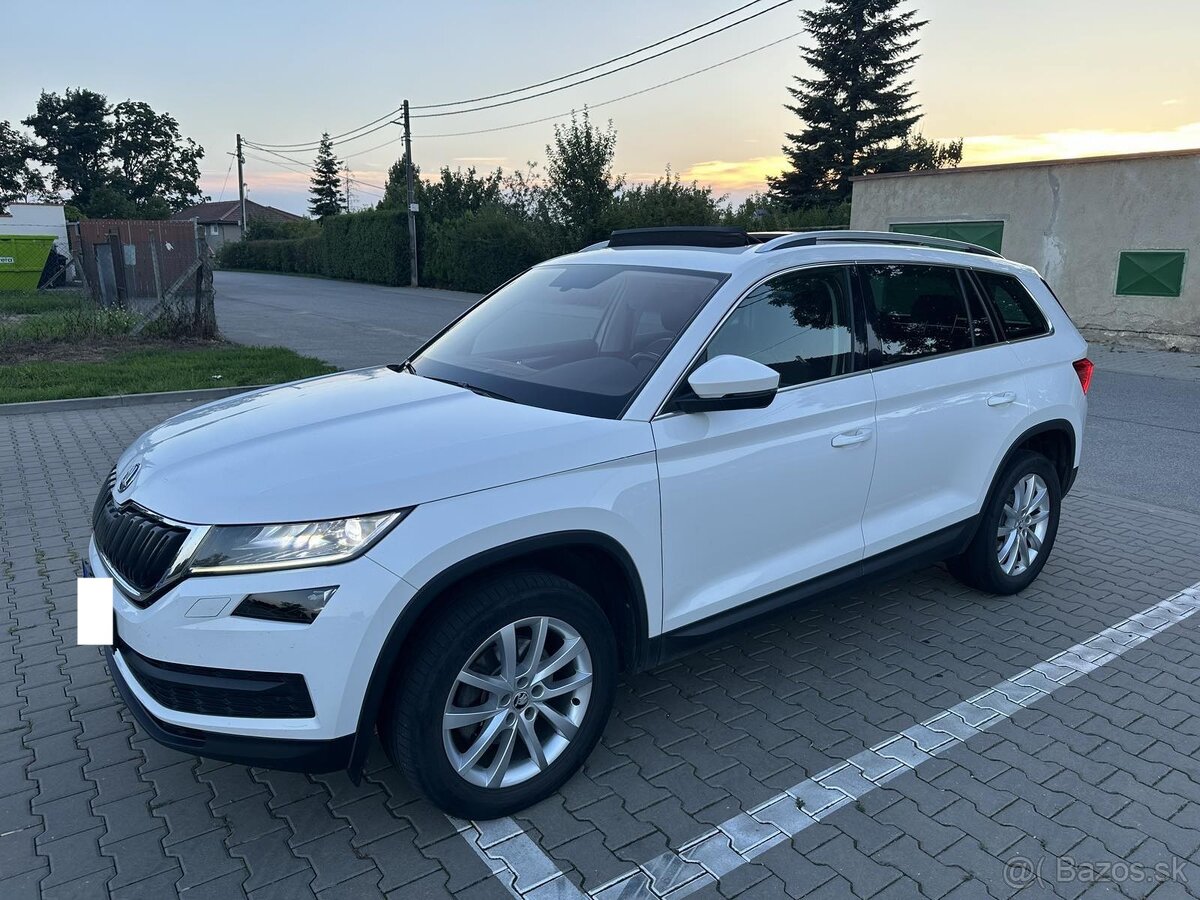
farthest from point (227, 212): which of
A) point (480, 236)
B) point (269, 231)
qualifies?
point (480, 236)

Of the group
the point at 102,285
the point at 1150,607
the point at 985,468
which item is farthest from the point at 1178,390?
the point at 102,285

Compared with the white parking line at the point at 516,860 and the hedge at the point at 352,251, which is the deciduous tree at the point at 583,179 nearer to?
the hedge at the point at 352,251

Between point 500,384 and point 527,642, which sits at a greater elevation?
point 500,384

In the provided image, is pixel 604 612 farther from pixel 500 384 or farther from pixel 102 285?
pixel 102 285

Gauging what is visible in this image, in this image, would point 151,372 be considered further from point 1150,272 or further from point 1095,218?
point 1150,272

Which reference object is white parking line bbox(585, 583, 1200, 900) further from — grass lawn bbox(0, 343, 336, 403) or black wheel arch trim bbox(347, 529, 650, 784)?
grass lawn bbox(0, 343, 336, 403)

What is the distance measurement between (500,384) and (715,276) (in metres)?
0.94

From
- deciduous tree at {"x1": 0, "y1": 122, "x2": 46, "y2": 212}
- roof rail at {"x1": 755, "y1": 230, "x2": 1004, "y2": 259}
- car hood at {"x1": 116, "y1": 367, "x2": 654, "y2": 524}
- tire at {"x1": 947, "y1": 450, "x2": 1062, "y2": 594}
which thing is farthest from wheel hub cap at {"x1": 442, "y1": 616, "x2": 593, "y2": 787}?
deciduous tree at {"x1": 0, "y1": 122, "x2": 46, "y2": 212}

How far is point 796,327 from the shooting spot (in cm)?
356

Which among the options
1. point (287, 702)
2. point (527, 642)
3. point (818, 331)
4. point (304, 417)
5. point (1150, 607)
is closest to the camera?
point (287, 702)

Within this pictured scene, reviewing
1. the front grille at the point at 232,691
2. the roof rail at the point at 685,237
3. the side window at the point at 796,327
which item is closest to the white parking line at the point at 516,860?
the front grille at the point at 232,691

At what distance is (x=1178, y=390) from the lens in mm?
11539

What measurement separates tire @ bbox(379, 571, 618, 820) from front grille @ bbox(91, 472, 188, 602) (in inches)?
29.8

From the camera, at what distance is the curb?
29.9 ft
